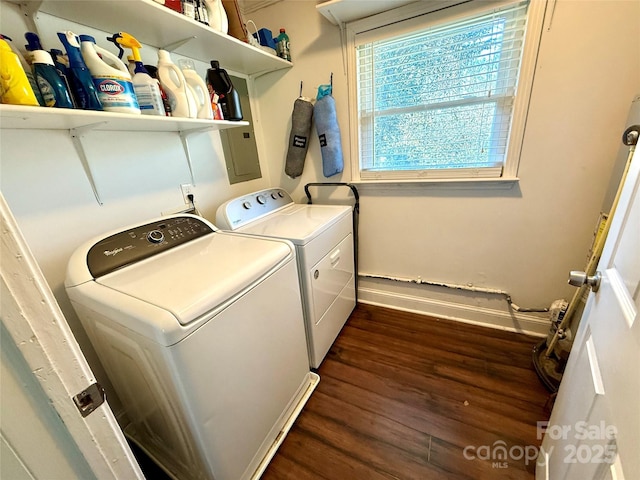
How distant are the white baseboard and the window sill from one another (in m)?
0.84

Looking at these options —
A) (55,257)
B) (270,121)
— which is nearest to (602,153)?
(270,121)

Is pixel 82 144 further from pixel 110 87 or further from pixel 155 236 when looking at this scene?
pixel 155 236

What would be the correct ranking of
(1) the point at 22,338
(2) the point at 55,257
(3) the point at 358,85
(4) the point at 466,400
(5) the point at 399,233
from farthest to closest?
1. (5) the point at 399,233
2. (3) the point at 358,85
3. (4) the point at 466,400
4. (2) the point at 55,257
5. (1) the point at 22,338

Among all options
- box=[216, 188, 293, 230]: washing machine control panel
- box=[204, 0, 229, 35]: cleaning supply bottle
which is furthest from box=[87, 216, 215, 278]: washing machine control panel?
box=[204, 0, 229, 35]: cleaning supply bottle

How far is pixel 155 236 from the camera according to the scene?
1.21 metres

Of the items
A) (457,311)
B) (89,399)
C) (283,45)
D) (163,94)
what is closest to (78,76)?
(163,94)

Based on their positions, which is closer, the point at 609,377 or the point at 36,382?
the point at 36,382

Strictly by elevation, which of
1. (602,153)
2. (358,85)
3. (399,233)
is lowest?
(399,233)

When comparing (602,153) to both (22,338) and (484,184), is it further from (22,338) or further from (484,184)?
(22,338)

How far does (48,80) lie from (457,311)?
8.08 ft

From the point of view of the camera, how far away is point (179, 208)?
157 centimetres

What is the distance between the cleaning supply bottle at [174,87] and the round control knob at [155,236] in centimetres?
55

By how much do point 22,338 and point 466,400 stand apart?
174 cm

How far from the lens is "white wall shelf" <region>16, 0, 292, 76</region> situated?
0.98m
